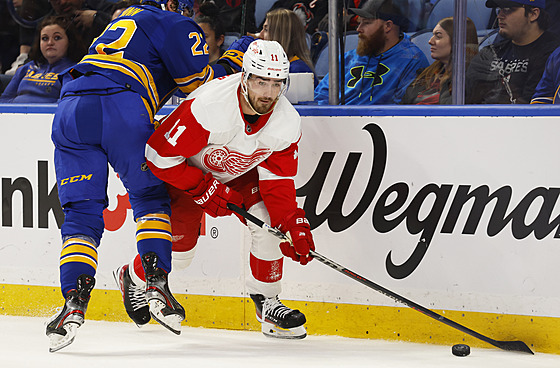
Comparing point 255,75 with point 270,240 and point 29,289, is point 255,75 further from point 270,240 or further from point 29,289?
point 29,289

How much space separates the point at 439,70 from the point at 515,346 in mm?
1116

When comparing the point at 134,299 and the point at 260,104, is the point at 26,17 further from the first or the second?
the point at 260,104

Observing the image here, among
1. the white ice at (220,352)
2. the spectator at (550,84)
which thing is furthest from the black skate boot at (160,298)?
the spectator at (550,84)

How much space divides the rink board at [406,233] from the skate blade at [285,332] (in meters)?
0.11

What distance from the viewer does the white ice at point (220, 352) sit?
2.64m

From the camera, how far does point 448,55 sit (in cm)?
319

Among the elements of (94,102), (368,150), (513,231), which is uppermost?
(94,102)

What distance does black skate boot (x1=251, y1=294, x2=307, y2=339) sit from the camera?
9.95 ft

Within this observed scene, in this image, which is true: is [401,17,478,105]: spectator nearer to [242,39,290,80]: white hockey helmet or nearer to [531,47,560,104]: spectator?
[531,47,560,104]: spectator

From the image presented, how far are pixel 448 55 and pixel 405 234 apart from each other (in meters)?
0.74

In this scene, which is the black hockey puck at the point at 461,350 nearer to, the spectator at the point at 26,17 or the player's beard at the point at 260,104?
the player's beard at the point at 260,104

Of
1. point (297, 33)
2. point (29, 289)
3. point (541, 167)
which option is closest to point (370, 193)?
point (541, 167)

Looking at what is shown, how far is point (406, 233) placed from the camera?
3.04 metres

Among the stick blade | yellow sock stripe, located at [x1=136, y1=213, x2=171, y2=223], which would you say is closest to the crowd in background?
yellow sock stripe, located at [x1=136, y1=213, x2=171, y2=223]
